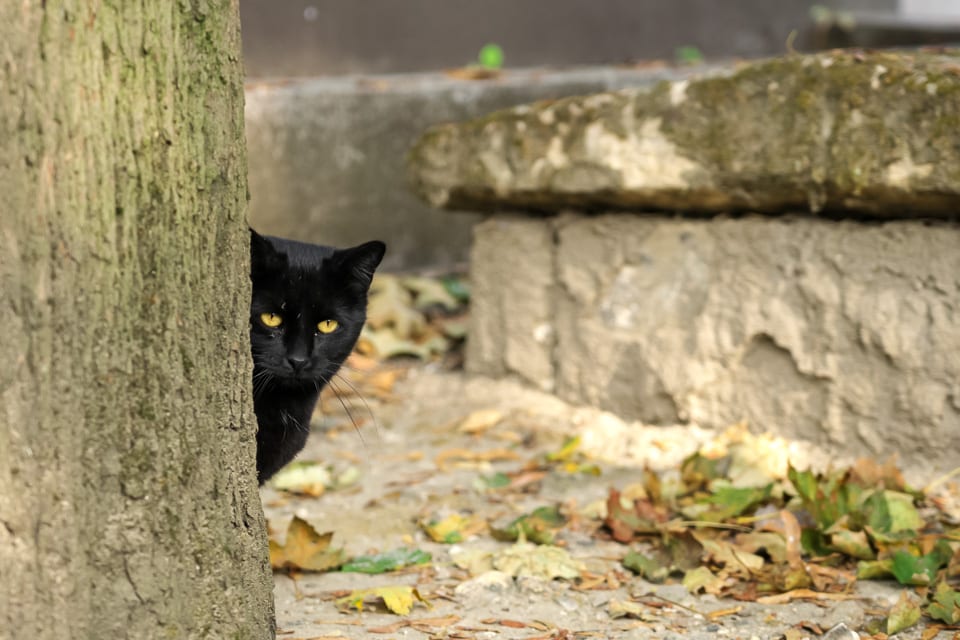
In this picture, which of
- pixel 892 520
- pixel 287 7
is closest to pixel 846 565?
pixel 892 520

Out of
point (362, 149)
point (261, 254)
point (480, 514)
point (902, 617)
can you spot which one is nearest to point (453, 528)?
point (480, 514)

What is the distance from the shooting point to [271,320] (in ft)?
8.98

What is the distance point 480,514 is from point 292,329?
2.80 feet

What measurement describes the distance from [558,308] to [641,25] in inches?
118

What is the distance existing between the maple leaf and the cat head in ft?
1.20

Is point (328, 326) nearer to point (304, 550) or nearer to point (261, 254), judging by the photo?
point (261, 254)

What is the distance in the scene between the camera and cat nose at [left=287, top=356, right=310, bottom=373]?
2.69 metres

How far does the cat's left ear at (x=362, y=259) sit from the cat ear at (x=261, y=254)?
185 mm

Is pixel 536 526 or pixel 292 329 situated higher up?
pixel 292 329

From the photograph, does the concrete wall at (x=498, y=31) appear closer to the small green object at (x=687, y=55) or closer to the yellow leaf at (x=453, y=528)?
the small green object at (x=687, y=55)

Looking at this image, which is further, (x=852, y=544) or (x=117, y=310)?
(x=852, y=544)

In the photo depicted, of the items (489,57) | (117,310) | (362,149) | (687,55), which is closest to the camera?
(117,310)

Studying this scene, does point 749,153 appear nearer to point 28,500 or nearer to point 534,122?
point 534,122

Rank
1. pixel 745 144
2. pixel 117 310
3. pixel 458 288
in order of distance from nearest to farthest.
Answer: pixel 117 310
pixel 745 144
pixel 458 288
